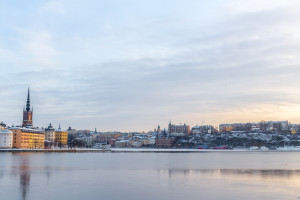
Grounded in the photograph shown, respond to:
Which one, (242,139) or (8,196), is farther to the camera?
(242,139)

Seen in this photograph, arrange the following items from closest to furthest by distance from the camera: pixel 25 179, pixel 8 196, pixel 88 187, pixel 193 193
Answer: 1. pixel 8 196
2. pixel 193 193
3. pixel 88 187
4. pixel 25 179

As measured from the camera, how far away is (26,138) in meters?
115

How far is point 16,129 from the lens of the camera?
110875 mm

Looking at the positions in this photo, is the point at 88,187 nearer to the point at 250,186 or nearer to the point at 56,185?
the point at 56,185

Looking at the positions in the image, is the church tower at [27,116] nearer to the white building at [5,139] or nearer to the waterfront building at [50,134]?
the waterfront building at [50,134]

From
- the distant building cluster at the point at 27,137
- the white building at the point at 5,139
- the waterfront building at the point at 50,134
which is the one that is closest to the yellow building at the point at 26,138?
the distant building cluster at the point at 27,137

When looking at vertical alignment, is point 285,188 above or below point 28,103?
below

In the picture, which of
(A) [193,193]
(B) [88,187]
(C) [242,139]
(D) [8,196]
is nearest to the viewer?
(D) [8,196]

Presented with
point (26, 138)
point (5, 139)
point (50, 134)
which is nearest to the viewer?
point (5, 139)

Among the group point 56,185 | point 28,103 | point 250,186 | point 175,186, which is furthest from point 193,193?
point 28,103

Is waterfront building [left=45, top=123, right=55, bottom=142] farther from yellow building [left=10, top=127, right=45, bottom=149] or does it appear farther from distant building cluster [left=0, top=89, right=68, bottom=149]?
yellow building [left=10, top=127, right=45, bottom=149]

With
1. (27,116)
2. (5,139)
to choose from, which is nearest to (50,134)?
(27,116)

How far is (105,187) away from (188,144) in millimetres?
175704

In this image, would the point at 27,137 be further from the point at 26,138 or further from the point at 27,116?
the point at 27,116
